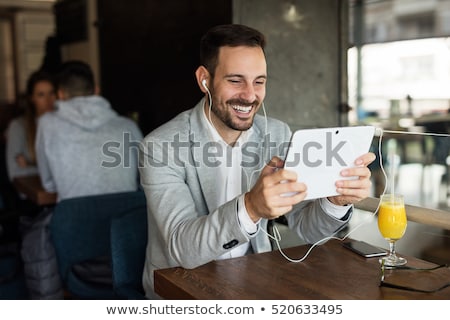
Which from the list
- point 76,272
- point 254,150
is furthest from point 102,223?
point 254,150

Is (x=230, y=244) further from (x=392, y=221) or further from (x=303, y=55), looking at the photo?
(x=303, y=55)

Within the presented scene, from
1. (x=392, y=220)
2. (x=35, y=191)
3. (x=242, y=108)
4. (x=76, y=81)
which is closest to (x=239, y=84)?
(x=242, y=108)

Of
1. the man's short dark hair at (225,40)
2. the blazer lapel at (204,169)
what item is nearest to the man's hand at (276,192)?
the blazer lapel at (204,169)

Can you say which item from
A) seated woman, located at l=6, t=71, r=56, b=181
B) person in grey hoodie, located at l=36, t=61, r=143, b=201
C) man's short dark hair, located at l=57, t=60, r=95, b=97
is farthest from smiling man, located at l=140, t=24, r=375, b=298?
seated woman, located at l=6, t=71, r=56, b=181

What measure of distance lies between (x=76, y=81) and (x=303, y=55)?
106 centimetres

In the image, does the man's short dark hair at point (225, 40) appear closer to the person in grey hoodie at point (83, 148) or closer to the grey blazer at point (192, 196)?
the grey blazer at point (192, 196)

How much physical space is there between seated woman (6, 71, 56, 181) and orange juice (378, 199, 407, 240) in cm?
227

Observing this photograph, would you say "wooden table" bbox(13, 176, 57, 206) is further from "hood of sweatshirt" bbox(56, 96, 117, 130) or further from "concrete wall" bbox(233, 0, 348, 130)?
"concrete wall" bbox(233, 0, 348, 130)

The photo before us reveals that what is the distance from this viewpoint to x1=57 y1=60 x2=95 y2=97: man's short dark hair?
2707 mm

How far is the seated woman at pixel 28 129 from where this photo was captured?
3.17m

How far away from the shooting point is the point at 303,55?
8.91 ft

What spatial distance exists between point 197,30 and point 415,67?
206 centimetres

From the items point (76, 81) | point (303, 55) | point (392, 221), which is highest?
point (303, 55)

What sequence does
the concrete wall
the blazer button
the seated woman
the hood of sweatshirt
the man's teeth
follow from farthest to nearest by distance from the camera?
the seated woman, the concrete wall, the hood of sweatshirt, the man's teeth, the blazer button
